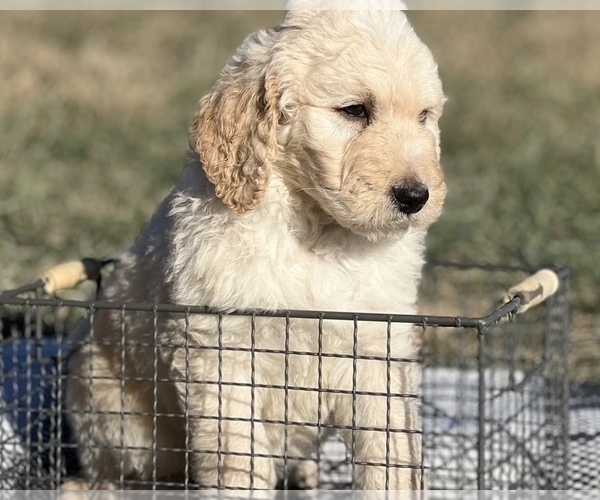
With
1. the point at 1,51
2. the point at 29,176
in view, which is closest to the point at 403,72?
the point at 29,176

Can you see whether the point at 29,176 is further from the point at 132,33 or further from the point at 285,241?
the point at 132,33

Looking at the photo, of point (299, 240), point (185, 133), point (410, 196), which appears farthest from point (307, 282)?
point (185, 133)

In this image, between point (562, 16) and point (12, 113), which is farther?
point (562, 16)

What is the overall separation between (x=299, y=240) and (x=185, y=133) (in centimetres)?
480

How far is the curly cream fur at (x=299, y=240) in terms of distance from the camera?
2605 mm

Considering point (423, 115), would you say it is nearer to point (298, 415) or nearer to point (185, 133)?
point (298, 415)

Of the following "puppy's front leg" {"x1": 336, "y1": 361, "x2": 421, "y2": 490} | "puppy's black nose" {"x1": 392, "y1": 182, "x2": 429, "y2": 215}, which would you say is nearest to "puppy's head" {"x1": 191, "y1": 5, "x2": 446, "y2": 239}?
"puppy's black nose" {"x1": 392, "y1": 182, "x2": 429, "y2": 215}

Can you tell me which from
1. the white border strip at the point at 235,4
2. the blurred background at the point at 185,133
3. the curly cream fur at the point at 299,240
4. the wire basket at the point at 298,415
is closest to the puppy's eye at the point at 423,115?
the curly cream fur at the point at 299,240

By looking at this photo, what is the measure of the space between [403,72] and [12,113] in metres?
4.60

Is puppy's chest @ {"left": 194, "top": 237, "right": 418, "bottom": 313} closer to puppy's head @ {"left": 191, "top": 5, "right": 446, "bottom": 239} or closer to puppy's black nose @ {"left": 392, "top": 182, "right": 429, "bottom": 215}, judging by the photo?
puppy's head @ {"left": 191, "top": 5, "right": 446, "bottom": 239}

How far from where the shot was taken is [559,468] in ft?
11.6

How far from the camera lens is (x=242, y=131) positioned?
8.80 feet

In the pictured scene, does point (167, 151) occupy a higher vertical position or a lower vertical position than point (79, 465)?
higher

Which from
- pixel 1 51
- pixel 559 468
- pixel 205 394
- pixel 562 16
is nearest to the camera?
pixel 205 394
